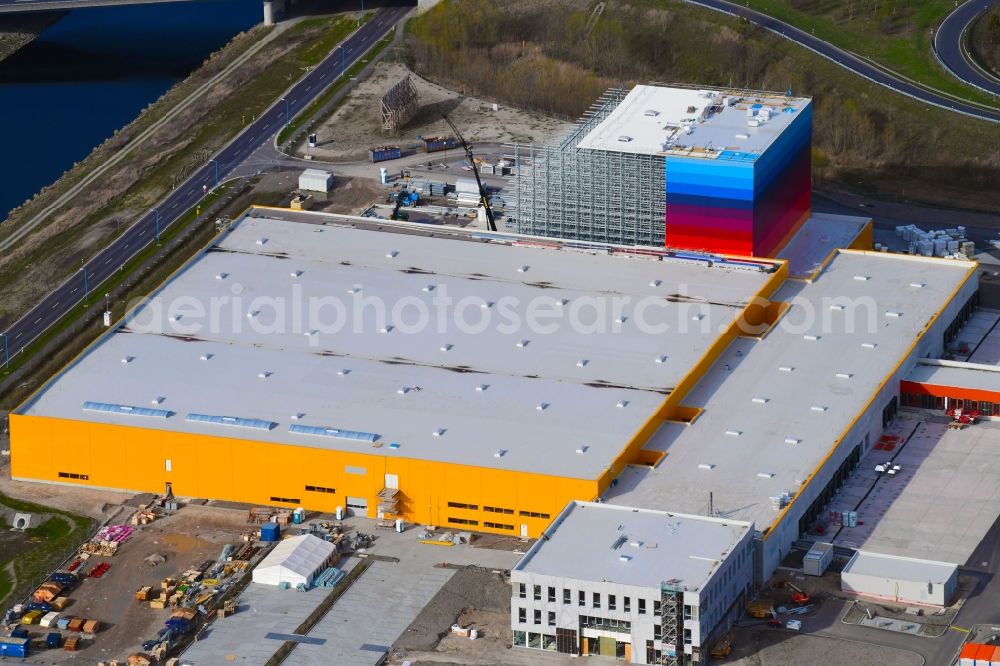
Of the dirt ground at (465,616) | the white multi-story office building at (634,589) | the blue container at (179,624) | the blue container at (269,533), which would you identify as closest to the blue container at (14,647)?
the blue container at (179,624)

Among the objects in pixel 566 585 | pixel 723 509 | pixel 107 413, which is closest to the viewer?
pixel 566 585

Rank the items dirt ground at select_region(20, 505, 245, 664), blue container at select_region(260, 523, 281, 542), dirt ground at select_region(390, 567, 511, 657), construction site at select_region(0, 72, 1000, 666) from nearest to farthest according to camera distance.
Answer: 1. construction site at select_region(0, 72, 1000, 666)
2. dirt ground at select_region(390, 567, 511, 657)
3. dirt ground at select_region(20, 505, 245, 664)
4. blue container at select_region(260, 523, 281, 542)

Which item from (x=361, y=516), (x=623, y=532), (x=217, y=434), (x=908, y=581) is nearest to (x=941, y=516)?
(x=908, y=581)

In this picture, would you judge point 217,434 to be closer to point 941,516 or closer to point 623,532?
point 623,532

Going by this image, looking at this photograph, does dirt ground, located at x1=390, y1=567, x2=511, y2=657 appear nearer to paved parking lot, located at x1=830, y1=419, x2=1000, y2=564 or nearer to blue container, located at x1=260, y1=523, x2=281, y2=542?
blue container, located at x1=260, y1=523, x2=281, y2=542

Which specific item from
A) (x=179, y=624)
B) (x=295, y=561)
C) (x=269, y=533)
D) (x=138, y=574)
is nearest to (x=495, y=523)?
(x=295, y=561)

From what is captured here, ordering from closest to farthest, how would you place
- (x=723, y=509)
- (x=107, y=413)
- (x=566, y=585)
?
(x=566, y=585)
(x=723, y=509)
(x=107, y=413)

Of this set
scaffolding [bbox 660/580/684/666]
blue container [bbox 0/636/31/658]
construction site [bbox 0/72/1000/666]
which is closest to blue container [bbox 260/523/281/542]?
construction site [bbox 0/72/1000/666]
